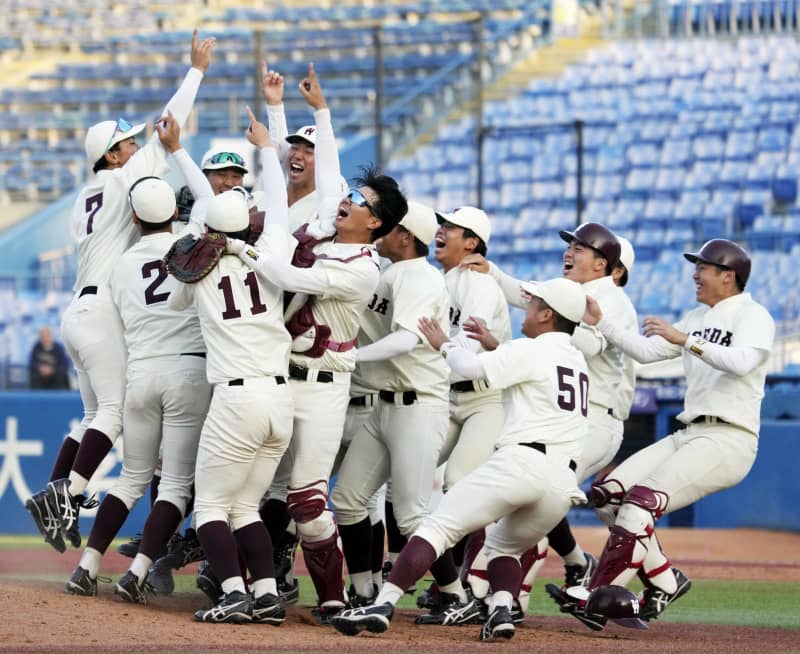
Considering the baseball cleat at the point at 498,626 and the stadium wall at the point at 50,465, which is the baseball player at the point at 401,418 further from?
the stadium wall at the point at 50,465

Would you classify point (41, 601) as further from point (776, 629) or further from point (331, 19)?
point (331, 19)

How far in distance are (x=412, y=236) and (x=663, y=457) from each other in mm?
1598

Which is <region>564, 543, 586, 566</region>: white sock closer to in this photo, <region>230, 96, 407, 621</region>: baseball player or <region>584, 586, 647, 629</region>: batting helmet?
<region>584, 586, 647, 629</region>: batting helmet

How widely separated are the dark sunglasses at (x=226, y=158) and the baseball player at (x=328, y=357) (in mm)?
1018

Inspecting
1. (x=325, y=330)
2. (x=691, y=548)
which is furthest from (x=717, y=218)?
(x=325, y=330)

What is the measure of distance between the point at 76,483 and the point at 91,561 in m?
0.44

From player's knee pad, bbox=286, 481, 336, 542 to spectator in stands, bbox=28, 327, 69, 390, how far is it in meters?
8.64

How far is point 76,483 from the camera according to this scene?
23.2ft

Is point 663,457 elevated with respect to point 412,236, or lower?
lower

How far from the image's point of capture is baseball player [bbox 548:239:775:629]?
22.0ft

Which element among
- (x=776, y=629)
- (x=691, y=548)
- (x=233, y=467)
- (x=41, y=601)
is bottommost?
(x=691, y=548)

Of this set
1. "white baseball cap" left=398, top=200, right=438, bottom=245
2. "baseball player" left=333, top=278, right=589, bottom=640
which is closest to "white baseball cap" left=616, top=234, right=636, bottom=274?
"white baseball cap" left=398, top=200, right=438, bottom=245

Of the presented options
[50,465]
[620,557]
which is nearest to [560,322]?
[620,557]

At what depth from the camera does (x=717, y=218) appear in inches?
698
